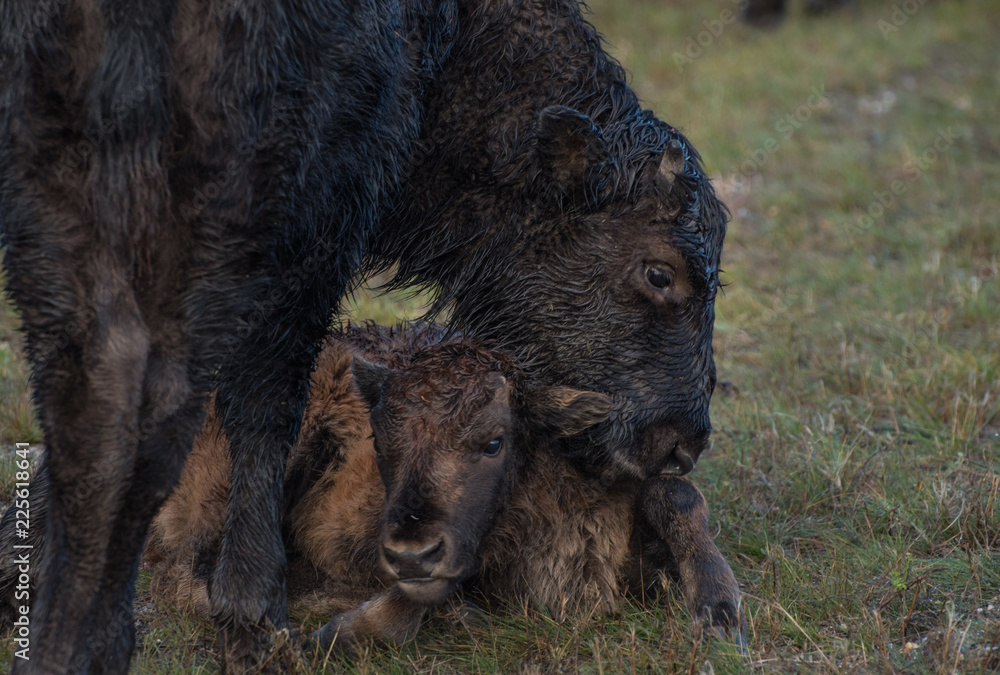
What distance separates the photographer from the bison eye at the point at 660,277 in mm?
4164

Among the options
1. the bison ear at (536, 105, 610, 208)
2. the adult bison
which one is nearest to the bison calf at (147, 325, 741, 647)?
the adult bison

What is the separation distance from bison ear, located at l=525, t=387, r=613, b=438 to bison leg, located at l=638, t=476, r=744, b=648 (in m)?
0.43

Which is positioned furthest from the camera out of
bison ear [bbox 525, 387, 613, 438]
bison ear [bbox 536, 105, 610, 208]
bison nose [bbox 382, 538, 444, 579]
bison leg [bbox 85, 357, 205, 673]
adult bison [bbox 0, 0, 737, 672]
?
bison ear [bbox 536, 105, 610, 208]

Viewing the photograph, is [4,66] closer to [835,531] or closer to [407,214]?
[407,214]

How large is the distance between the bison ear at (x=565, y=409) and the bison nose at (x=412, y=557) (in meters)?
0.68

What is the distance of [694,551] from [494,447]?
87 cm

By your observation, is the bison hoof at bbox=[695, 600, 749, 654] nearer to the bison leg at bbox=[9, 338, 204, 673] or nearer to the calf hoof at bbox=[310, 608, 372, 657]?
the calf hoof at bbox=[310, 608, 372, 657]

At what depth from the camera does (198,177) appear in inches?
119

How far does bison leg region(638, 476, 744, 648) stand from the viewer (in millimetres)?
3804

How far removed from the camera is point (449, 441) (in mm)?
3822

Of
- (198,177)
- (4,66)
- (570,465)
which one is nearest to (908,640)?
(570,465)

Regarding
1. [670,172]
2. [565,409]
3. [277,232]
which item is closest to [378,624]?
[565,409]

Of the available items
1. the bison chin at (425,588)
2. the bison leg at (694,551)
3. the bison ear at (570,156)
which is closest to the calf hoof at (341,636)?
the bison chin at (425,588)

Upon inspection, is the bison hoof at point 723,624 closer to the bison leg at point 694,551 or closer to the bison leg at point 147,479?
the bison leg at point 694,551
